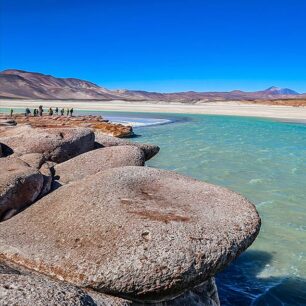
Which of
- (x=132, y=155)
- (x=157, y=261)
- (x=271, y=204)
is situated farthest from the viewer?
(x=271, y=204)

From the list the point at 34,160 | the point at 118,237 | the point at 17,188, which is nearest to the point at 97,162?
the point at 34,160

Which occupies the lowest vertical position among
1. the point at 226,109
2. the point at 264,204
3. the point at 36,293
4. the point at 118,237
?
the point at 226,109

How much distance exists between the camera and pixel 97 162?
7445mm

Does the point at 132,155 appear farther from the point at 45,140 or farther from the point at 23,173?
the point at 23,173

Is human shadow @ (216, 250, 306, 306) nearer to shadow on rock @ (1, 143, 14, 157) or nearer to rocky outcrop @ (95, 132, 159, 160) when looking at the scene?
rocky outcrop @ (95, 132, 159, 160)

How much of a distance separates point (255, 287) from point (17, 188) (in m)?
4.09

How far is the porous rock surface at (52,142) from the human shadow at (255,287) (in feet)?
12.5

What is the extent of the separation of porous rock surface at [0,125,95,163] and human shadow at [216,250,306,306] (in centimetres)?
381

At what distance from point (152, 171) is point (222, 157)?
49.6 ft

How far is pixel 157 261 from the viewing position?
381cm

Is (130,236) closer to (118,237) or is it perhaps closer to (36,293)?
(118,237)

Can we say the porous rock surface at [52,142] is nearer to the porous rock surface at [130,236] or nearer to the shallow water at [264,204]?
the porous rock surface at [130,236]

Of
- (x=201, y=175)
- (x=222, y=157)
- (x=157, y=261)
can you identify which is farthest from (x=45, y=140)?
(x=222, y=157)

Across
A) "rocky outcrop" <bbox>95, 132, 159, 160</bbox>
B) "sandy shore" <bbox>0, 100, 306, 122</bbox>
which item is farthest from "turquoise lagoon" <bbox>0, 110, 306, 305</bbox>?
"sandy shore" <bbox>0, 100, 306, 122</bbox>
